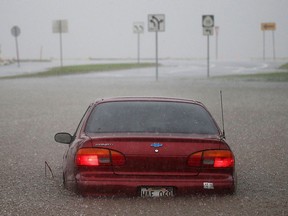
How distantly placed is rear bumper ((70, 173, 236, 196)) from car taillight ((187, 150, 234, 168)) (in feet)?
0.37

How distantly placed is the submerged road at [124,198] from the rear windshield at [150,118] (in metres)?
0.73

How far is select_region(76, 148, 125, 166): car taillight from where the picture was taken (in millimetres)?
7348

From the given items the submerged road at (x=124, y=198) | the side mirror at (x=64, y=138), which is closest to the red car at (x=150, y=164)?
the submerged road at (x=124, y=198)

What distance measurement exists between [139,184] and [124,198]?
50 centimetres

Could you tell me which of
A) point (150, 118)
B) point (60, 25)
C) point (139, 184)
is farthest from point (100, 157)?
point (60, 25)

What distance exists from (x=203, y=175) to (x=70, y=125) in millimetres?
8571

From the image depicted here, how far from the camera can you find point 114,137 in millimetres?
7434

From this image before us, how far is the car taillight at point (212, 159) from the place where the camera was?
738 centimetres

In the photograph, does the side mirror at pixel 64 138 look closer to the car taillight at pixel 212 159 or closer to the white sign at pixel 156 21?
the car taillight at pixel 212 159

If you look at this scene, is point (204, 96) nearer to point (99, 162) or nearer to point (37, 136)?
point (37, 136)

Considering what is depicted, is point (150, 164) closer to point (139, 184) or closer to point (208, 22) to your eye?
point (139, 184)

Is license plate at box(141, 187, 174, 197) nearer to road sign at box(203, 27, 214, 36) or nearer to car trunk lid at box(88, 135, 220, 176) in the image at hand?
car trunk lid at box(88, 135, 220, 176)

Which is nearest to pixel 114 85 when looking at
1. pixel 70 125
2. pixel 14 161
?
pixel 70 125

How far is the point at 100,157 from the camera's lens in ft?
24.2
